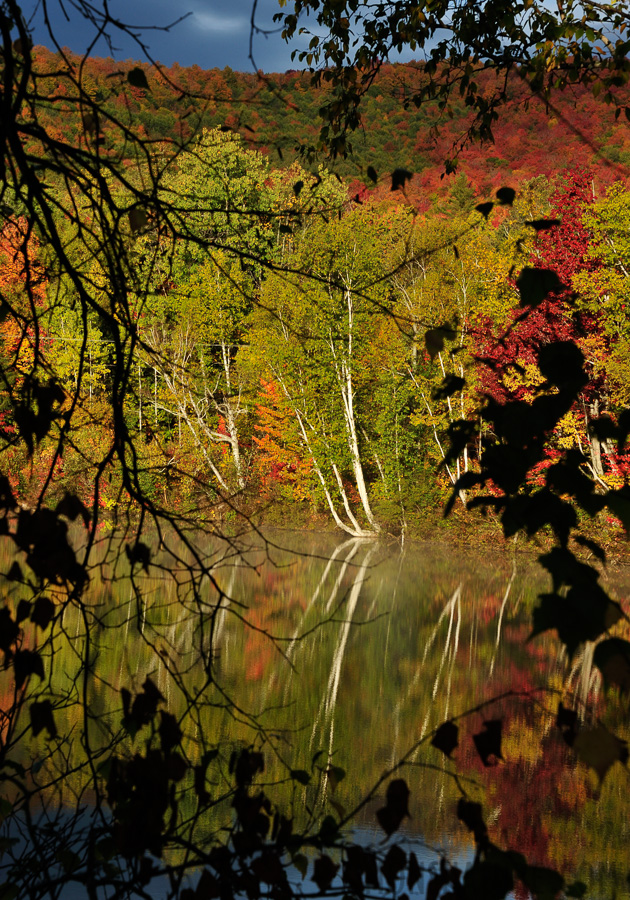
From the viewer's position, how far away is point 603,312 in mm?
16797

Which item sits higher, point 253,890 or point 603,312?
point 603,312

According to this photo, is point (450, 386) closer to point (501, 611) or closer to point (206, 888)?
point (206, 888)

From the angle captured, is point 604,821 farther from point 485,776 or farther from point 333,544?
point 333,544

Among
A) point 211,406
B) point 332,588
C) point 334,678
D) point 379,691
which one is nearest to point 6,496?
point 379,691

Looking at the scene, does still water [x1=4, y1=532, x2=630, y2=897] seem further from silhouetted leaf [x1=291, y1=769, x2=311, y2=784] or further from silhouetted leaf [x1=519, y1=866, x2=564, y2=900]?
silhouetted leaf [x1=519, y1=866, x2=564, y2=900]

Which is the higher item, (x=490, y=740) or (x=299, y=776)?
(x=490, y=740)

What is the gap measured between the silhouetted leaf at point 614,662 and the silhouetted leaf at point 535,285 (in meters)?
0.71

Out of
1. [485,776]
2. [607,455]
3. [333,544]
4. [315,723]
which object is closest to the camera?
[485,776]

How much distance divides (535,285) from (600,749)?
36.0 inches

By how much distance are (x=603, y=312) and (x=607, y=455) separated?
8.50 feet

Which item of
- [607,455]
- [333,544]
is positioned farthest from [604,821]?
[333,544]

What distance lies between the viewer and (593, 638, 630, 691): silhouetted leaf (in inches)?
57.4

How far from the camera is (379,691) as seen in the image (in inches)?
333

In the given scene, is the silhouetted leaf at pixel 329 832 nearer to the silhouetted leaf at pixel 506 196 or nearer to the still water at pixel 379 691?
the still water at pixel 379 691
